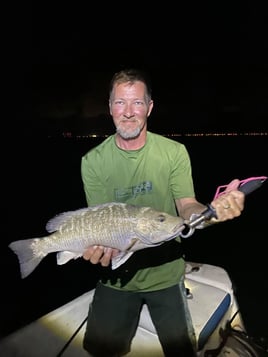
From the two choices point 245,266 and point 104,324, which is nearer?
point 104,324

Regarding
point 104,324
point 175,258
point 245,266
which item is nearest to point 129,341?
point 104,324

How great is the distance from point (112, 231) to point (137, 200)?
1.82 feet

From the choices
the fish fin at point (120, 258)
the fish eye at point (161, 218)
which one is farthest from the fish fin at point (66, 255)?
the fish eye at point (161, 218)

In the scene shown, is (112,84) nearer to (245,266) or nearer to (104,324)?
(104,324)

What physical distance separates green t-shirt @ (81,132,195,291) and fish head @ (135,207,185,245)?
1.44 feet

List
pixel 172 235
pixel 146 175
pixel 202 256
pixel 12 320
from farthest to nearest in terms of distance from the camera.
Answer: pixel 202 256 → pixel 12 320 → pixel 146 175 → pixel 172 235

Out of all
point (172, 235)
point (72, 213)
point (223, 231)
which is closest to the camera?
point (172, 235)

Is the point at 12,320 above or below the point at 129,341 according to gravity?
below

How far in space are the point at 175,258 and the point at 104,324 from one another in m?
1.02

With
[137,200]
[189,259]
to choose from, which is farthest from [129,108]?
[189,259]

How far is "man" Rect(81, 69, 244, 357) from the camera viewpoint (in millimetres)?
3518

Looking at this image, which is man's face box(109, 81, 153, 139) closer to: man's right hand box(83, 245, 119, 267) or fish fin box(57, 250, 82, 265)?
man's right hand box(83, 245, 119, 267)

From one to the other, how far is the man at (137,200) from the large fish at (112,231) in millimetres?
252

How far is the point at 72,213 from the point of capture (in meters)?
3.43
